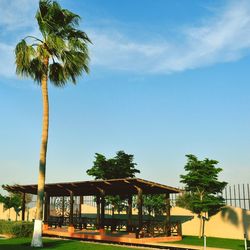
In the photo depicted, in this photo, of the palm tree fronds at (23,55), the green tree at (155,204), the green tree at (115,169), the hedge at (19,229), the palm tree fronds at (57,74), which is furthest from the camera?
the green tree at (115,169)

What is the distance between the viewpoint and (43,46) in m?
21.1

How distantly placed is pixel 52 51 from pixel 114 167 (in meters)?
14.0

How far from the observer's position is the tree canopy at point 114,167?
32750 millimetres

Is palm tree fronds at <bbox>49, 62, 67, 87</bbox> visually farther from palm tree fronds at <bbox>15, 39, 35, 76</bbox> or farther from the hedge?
the hedge

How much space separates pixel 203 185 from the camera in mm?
23984

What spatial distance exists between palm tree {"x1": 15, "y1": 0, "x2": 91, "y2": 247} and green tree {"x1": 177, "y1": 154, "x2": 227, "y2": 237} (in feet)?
28.8

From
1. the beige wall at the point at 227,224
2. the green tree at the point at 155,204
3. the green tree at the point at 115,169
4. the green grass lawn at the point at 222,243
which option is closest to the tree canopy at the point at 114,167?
the green tree at the point at 115,169

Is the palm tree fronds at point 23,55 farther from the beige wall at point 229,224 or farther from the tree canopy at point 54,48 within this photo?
the beige wall at point 229,224

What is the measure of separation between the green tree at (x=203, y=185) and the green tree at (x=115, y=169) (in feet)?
28.8

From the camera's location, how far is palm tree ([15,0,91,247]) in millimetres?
20702

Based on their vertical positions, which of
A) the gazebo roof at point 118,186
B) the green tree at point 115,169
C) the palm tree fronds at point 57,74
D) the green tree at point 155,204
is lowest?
→ the green tree at point 155,204

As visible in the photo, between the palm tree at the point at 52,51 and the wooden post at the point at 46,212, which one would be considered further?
the wooden post at the point at 46,212

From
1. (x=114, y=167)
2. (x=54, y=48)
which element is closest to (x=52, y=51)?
(x=54, y=48)

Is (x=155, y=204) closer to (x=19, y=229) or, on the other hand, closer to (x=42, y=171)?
(x=19, y=229)
